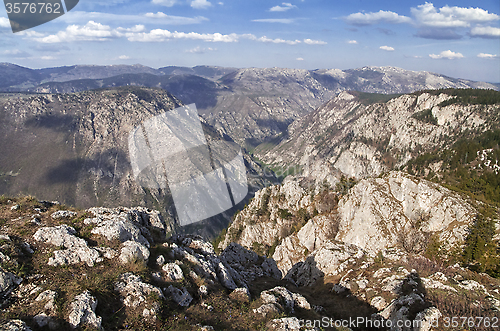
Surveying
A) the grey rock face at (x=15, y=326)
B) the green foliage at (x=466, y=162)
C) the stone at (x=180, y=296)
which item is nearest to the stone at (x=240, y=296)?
the stone at (x=180, y=296)

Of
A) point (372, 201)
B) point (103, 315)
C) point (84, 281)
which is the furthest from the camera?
point (372, 201)

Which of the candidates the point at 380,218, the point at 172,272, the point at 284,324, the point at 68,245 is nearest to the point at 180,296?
the point at 172,272

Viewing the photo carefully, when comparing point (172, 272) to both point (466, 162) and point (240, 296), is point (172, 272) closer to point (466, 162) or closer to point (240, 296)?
point (240, 296)

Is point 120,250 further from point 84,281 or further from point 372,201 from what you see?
point 372,201

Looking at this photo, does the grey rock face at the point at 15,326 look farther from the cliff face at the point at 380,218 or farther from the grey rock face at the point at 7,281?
the cliff face at the point at 380,218

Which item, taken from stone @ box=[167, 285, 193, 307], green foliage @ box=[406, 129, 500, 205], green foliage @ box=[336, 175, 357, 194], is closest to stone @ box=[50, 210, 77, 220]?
stone @ box=[167, 285, 193, 307]

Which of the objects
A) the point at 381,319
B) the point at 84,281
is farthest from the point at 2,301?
the point at 381,319
